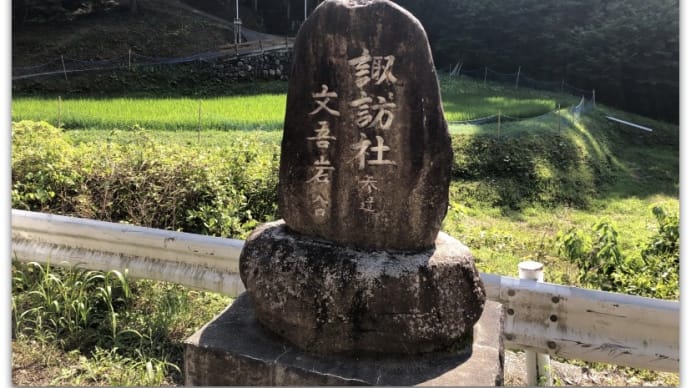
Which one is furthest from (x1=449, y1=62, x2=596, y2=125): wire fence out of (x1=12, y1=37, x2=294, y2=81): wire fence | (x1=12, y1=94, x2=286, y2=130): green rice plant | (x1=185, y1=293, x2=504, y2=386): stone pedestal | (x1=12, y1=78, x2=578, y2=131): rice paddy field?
(x1=185, y1=293, x2=504, y2=386): stone pedestal

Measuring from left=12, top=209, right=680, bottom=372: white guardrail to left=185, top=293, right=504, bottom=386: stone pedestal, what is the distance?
431 mm

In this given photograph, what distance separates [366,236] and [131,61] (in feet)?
44.6

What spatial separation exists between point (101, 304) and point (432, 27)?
2000 cm

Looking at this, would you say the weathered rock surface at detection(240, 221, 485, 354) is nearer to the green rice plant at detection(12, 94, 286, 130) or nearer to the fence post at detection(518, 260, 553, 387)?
the fence post at detection(518, 260, 553, 387)

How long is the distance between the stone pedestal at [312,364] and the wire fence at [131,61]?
1133cm

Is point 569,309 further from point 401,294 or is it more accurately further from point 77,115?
point 77,115

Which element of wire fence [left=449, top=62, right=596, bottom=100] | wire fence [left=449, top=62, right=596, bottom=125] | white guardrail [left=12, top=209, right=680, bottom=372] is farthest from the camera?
wire fence [left=449, top=62, right=596, bottom=100]

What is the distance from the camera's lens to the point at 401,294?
2.54 meters

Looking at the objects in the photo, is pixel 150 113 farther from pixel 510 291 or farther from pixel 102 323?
pixel 510 291

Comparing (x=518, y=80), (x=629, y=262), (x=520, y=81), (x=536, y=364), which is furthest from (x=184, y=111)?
(x=520, y=81)

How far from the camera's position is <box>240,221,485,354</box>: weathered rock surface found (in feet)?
8.34

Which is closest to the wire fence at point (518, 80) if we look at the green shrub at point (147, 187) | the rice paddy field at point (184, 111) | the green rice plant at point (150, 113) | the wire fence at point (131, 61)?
the rice paddy field at point (184, 111)

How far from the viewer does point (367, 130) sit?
8.61ft

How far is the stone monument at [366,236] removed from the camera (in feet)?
8.31
